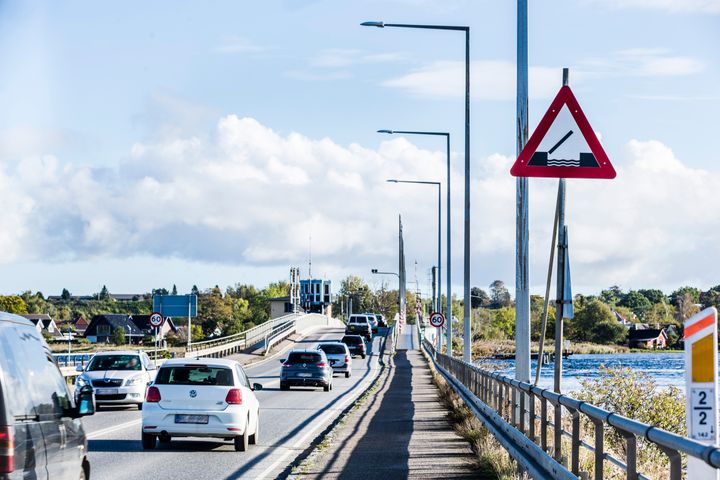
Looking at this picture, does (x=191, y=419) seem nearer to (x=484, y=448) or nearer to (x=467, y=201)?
(x=484, y=448)

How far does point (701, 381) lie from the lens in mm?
5711

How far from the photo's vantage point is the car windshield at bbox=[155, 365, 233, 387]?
19312mm

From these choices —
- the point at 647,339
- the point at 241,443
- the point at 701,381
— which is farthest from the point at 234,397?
the point at 647,339

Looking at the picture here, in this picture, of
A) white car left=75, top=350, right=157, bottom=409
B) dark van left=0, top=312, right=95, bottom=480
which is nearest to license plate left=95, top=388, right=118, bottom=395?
white car left=75, top=350, right=157, bottom=409

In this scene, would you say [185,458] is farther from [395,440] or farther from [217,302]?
[217,302]

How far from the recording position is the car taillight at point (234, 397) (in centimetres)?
1897

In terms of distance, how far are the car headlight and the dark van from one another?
19221 millimetres

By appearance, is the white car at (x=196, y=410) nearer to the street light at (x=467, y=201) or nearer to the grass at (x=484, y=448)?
the grass at (x=484, y=448)

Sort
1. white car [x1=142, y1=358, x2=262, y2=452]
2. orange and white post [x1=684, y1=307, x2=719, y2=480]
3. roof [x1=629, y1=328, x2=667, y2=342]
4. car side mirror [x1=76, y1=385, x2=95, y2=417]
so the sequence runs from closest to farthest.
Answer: orange and white post [x1=684, y1=307, x2=719, y2=480] < car side mirror [x1=76, y1=385, x2=95, y2=417] < white car [x1=142, y1=358, x2=262, y2=452] < roof [x1=629, y1=328, x2=667, y2=342]

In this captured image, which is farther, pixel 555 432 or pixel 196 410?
pixel 196 410

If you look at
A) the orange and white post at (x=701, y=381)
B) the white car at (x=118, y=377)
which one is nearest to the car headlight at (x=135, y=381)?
the white car at (x=118, y=377)

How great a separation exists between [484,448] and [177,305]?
5222 cm

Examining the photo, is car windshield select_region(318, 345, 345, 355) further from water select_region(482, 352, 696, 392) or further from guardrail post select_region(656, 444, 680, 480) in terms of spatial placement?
guardrail post select_region(656, 444, 680, 480)

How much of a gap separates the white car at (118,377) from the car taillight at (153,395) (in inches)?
351
